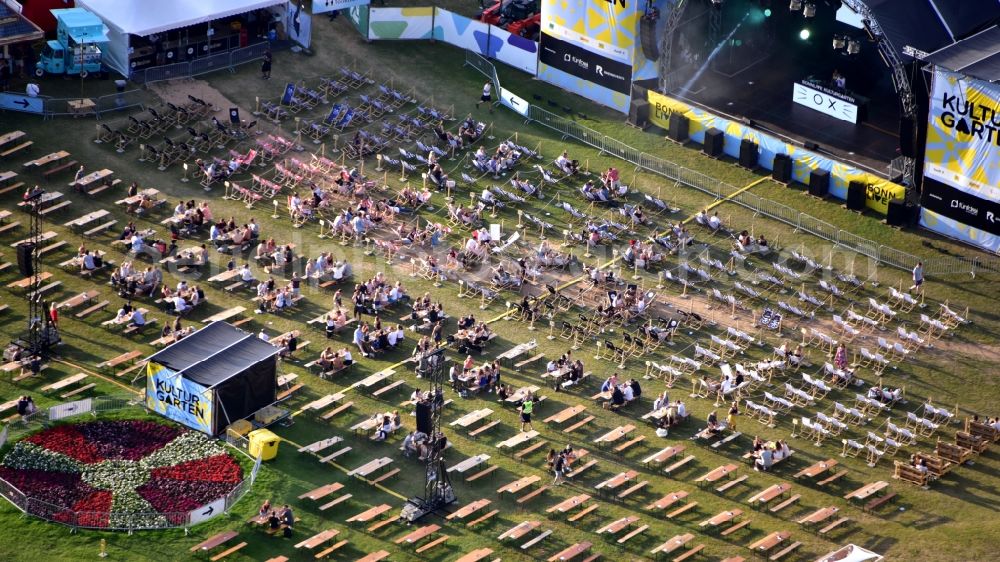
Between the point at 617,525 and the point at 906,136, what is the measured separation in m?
27.6

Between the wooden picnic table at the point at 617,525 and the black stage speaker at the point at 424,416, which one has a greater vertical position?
the black stage speaker at the point at 424,416

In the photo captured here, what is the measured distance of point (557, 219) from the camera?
91375 mm

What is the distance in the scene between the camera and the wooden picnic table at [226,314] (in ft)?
269

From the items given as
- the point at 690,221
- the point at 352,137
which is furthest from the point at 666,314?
the point at 352,137

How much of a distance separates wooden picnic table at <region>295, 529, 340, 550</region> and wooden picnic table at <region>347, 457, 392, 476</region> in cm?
373

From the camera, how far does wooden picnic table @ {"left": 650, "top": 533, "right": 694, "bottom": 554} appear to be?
233 feet

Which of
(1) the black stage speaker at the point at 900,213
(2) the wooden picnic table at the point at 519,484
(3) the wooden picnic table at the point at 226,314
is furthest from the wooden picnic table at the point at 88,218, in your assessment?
(1) the black stage speaker at the point at 900,213

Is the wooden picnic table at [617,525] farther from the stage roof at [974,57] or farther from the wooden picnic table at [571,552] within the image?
the stage roof at [974,57]

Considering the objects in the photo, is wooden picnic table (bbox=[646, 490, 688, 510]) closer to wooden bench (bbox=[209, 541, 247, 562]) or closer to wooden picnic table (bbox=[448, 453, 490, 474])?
wooden picnic table (bbox=[448, 453, 490, 474])

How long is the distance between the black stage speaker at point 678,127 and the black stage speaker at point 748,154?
10.7 feet

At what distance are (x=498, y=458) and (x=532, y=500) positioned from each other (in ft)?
8.95

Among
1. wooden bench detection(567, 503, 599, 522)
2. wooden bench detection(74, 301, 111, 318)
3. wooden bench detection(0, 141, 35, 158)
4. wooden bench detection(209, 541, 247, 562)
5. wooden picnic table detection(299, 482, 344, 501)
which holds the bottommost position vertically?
wooden bench detection(209, 541, 247, 562)

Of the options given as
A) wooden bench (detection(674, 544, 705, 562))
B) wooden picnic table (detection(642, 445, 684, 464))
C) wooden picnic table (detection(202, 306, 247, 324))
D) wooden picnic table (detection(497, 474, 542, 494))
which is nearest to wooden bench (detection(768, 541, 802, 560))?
wooden bench (detection(674, 544, 705, 562))

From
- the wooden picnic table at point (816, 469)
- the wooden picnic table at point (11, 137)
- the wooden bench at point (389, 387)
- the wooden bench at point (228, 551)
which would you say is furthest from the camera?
the wooden picnic table at point (11, 137)
